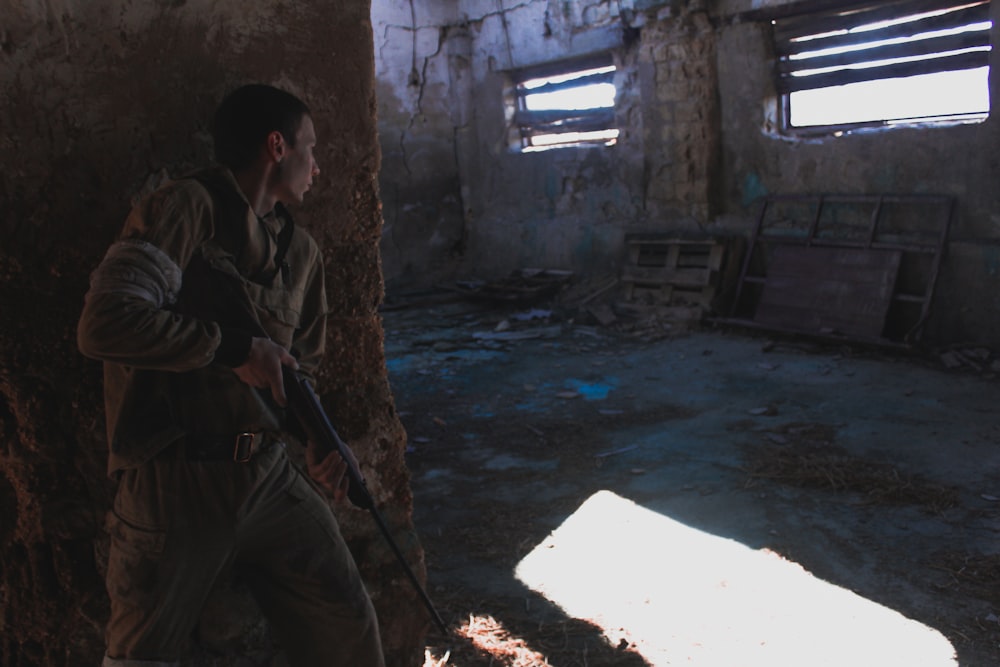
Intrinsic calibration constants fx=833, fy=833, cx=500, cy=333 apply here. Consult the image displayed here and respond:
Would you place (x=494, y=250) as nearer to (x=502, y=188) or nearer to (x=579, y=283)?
(x=502, y=188)

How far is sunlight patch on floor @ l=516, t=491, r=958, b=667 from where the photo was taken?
2.56m

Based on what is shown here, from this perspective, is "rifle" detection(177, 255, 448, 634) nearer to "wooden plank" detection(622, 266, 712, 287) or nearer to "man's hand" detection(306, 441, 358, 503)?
"man's hand" detection(306, 441, 358, 503)

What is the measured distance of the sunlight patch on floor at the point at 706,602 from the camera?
256 centimetres

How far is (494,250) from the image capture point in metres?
10.1

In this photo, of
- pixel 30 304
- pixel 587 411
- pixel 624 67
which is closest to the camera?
pixel 30 304

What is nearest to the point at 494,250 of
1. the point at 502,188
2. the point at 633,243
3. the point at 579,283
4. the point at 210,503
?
the point at 502,188

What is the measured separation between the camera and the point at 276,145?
5.30ft

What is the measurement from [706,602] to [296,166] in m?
2.10

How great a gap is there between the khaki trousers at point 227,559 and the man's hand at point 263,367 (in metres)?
0.19

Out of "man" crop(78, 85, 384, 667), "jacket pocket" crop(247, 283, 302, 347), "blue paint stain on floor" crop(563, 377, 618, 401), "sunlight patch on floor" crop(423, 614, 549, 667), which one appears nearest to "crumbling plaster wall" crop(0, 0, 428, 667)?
"man" crop(78, 85, 384, 667)

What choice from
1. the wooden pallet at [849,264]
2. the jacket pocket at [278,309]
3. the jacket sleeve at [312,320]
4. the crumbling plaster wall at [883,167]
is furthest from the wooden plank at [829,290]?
the jacket pocket at [278,309]

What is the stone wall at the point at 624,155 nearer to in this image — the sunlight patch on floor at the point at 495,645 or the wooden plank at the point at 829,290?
the wooden plank at the point at 829,290

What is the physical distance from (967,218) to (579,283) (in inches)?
151

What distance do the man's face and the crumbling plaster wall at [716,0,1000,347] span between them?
5.85m
